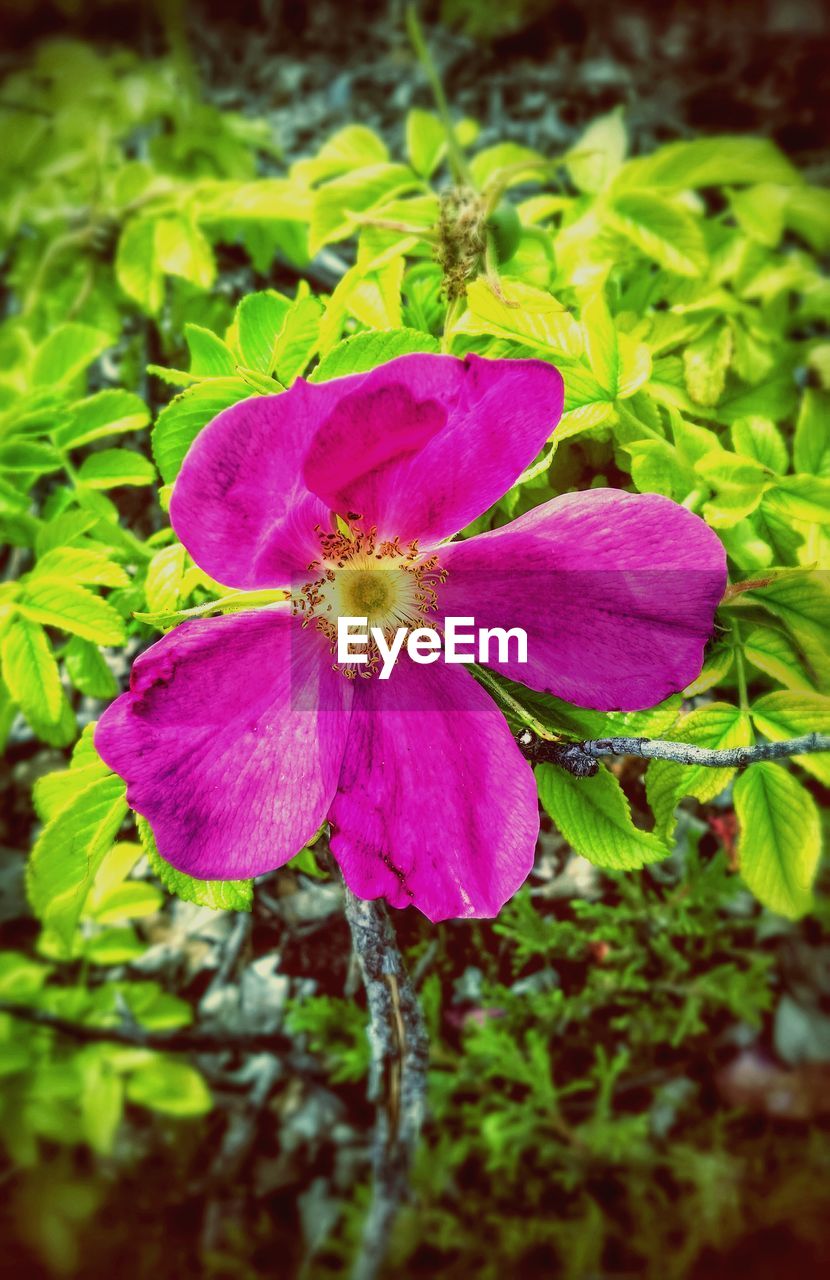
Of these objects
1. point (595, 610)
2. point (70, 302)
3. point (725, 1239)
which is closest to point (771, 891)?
point (595, 610)

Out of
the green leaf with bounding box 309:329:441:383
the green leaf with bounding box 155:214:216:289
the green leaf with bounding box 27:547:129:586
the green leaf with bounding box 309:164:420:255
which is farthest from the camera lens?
the green leaf with bounding box 155:214:216:289

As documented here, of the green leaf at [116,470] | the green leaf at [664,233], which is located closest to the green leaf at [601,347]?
the green leaf at [664,233]

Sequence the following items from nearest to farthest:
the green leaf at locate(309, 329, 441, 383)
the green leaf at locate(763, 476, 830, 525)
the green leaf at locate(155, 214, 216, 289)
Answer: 1. the green leaf at locate(309, 329, 441, 383)
2. the green leaf at locate(763, 476, 830, 525)
3. the green leaf at locate(155, 214, 216, 289)

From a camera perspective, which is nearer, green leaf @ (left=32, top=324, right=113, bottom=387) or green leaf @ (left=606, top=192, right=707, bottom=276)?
green leaf @ (left=606, top=192, right=707, bottom=276)

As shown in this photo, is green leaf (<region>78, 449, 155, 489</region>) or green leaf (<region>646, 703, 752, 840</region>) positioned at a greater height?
green leaf (<region>78, 449, 155, 489</region>)

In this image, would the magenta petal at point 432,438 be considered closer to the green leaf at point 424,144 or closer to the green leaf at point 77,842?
the green leaf at point 77,842

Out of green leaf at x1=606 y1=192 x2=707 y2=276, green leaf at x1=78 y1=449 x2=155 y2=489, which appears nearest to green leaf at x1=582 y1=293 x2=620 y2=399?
green leaf at x1=606 y1=192 x2=707 y2=276

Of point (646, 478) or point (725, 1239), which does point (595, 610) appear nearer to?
point (646, 478)

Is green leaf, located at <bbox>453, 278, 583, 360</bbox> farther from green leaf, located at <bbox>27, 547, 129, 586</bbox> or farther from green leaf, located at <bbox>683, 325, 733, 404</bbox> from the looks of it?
green leaf, located at <bbox>27, 547, 129, 586</bbox>
